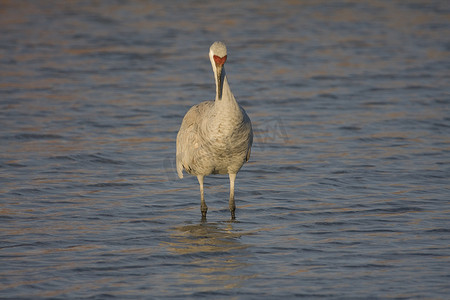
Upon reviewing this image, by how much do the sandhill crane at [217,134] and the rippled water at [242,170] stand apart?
0.68 m

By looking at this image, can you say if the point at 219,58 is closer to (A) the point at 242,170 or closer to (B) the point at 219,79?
(B) the point at 219,79

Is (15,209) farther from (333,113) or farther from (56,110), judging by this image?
(333,113)

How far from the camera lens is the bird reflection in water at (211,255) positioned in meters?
8.09

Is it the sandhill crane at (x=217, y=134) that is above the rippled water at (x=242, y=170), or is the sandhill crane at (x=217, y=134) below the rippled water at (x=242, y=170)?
above

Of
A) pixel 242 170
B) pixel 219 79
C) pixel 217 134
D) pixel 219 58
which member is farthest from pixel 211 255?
pixel 242 170

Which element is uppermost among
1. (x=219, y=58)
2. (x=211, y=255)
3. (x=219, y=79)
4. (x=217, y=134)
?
(x=219, y=58)

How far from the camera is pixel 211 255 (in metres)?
8.93

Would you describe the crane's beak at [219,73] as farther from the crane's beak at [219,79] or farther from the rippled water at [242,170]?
the rippled water at [242,170]

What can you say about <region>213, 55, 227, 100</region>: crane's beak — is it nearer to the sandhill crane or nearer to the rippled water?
the sandhill crane

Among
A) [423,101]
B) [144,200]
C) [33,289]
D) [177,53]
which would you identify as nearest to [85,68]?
[177,53]

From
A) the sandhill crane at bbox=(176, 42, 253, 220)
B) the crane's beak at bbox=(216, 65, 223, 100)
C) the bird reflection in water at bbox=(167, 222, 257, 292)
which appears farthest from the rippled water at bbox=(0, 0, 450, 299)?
the crane's beak at bbox=(216, 65, 223, 100)

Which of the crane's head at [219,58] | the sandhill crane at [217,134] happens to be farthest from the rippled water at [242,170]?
the crane's head at [219,58]

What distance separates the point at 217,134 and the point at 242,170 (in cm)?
318

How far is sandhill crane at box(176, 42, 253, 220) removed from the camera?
9.33m
